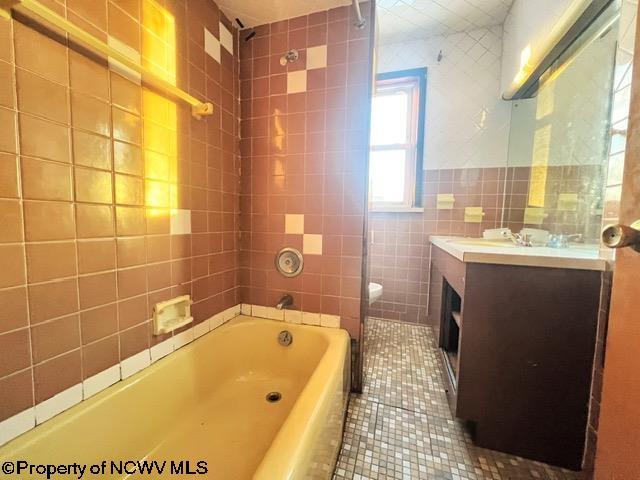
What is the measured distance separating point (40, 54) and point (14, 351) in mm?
757

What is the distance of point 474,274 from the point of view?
1.02 metres

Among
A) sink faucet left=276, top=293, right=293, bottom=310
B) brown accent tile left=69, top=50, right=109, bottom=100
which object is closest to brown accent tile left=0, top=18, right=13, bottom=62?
brown accent tile left=69, top=50, right=109, bottom=100

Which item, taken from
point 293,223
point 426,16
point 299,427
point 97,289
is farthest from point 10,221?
point 426,16

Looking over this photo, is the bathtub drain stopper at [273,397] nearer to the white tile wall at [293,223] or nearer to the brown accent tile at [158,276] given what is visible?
the brown accent tile at [158,276]

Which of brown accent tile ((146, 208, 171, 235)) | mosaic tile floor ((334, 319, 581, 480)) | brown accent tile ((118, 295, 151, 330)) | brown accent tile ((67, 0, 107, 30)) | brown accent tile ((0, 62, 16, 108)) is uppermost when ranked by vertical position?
brown accent tile ((67, 0, 107, 30))

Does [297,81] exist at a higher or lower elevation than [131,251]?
higher

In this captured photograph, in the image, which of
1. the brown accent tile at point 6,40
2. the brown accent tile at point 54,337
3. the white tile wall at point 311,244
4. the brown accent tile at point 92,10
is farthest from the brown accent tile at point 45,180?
the white tile wall at point 311,244

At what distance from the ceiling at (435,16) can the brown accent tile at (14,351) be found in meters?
2.41

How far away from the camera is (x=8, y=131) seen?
1.97ft

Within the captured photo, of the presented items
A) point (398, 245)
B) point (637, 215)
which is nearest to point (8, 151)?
point (637, 215)

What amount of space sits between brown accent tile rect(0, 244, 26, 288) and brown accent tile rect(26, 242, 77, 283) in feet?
0.04

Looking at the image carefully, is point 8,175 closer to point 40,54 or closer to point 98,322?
point 40,54

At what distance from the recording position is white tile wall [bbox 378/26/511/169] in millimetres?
2029

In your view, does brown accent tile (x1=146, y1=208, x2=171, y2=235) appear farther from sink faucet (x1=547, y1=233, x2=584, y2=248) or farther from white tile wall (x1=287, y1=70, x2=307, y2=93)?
sink faucet (x1=547, y1=233, x2=584, y2=248)
